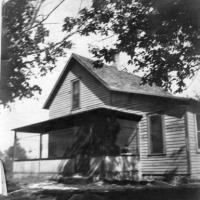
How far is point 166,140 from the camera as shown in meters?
5.18

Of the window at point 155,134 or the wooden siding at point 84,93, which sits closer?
the wooden siding at point 84,93

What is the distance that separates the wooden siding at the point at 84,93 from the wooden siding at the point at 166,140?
0.75 feet

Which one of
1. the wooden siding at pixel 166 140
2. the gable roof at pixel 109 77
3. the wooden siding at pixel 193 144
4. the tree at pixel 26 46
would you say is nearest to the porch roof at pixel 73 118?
the wooden siding at pixel 166 140

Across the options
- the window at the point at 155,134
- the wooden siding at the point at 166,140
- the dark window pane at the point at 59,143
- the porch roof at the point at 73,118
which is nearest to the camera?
the porch roof at the point at 73,118

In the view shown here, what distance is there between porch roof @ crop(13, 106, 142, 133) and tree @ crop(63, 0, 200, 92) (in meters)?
1.09

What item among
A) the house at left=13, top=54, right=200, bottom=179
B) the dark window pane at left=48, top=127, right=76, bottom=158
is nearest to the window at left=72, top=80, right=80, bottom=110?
the house at left=13, top=54, right=200, bottom=179

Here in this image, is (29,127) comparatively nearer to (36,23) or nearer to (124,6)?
(36,23)

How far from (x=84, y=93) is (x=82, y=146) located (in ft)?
2.84

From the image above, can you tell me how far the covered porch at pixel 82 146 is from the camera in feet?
12.6

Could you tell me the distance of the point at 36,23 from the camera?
341 cm

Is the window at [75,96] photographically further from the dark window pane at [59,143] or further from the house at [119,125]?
the dark window pane at [59,143]

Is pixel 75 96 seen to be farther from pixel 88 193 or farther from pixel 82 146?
pixel 88 193

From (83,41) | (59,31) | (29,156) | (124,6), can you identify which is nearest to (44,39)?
(59,31)

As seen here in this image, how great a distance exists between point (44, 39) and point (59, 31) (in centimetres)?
18
